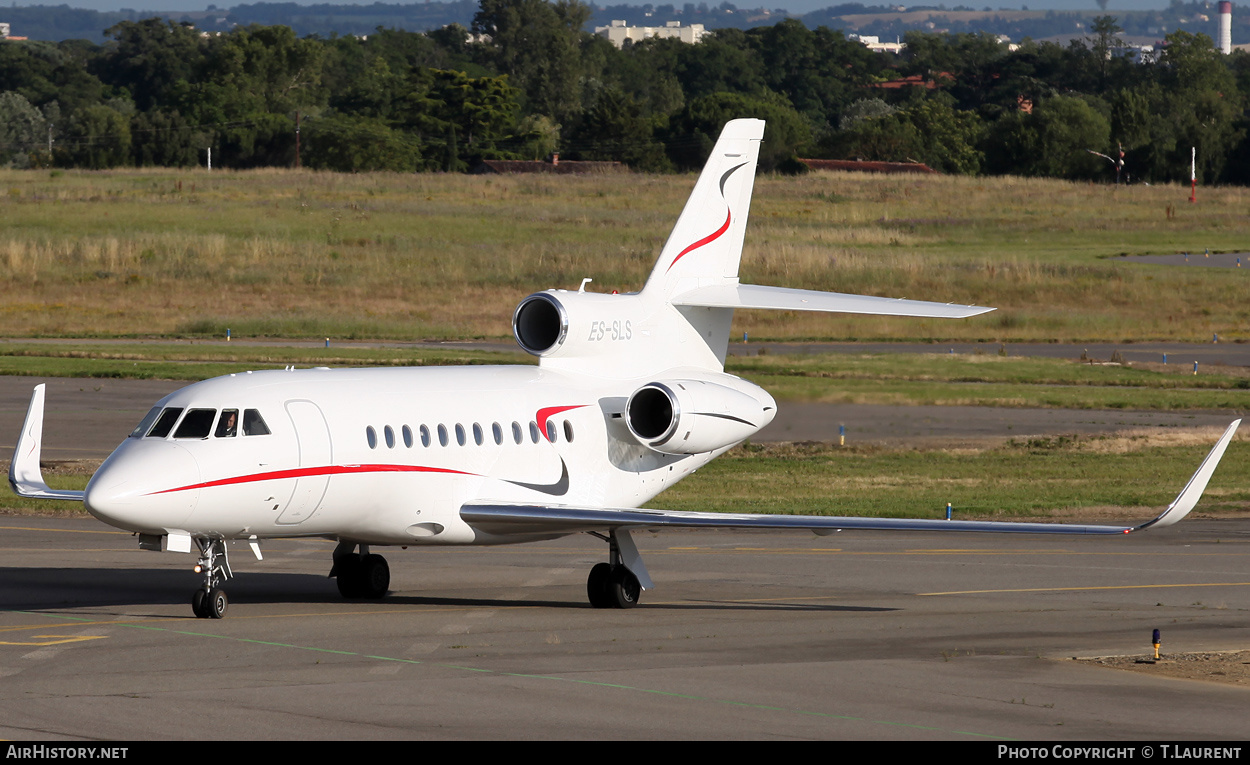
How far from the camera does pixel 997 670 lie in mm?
17516

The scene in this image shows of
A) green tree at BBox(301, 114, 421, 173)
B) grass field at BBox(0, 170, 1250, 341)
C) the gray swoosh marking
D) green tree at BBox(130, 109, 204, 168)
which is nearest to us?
the gray swoosh marking

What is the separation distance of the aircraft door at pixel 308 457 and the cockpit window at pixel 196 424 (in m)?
0.99

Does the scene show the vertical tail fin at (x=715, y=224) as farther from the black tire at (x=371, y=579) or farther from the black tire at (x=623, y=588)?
the black tire at (x=371, y=579)

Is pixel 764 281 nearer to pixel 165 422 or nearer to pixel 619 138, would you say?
pixel 165 422

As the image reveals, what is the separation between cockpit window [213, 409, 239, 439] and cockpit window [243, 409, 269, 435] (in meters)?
0.10

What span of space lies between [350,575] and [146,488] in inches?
191

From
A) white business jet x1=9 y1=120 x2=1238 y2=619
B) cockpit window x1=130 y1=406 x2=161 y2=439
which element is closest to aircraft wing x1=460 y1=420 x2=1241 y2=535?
white business jet x1=9 y1=120 x2=1238 y2=619

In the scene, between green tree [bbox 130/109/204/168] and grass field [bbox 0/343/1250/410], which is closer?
grass field [bbox 0/343/1250/410]

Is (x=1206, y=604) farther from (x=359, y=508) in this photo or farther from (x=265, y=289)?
(x=265, y=289)

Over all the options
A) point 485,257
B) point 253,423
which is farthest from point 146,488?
point 485,257

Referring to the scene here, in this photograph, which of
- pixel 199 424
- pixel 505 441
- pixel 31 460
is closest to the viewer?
pixel 199 424

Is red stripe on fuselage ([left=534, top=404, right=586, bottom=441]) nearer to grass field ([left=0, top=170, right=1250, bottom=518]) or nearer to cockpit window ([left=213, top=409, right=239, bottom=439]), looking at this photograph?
cockpit window ([left=213, top=409, right=239, bottom=439])

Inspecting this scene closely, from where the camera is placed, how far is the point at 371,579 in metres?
22.8

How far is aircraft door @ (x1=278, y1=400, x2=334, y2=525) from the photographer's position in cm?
1995
